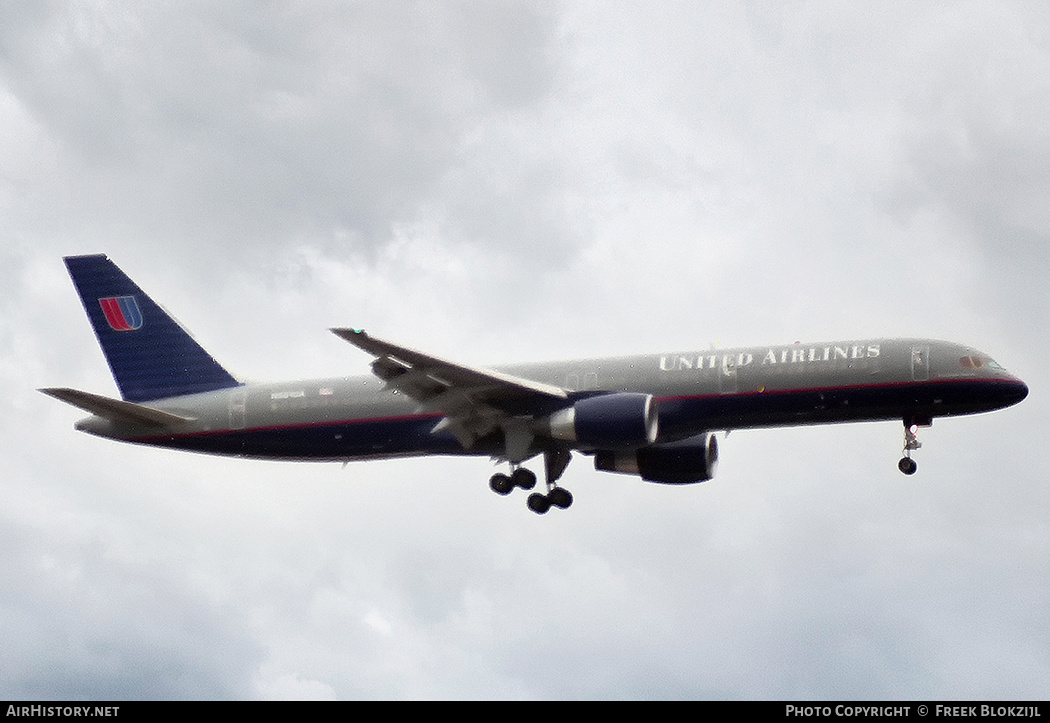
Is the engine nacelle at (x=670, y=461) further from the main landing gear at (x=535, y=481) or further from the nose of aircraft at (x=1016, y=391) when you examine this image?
the nose of aircraft at (x=1016, y=391)

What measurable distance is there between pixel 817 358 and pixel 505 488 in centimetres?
1167

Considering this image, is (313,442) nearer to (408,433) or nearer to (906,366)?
(408,433)

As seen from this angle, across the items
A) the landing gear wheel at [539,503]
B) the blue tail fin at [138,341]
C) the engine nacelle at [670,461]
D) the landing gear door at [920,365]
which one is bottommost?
the landing gear wheel at [539,503]

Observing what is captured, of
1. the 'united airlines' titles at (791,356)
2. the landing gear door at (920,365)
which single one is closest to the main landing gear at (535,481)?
the 'united airlines' titles at (791,356)

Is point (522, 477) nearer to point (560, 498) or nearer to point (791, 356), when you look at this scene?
point (560, 498)

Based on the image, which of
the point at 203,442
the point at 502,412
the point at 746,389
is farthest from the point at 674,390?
the point at 203,442

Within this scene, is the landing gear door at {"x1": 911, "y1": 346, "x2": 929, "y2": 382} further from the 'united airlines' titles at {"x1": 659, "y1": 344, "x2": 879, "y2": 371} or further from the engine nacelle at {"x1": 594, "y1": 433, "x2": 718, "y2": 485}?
the engine nacelle at {"x1": 594, "y1": 433, "x2": 718, "y2": 485}

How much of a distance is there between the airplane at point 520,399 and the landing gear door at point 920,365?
1.2 inches

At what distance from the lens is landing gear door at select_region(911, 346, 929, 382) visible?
164ft

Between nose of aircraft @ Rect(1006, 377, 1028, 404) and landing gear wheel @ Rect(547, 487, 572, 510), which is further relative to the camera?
landing gear wheel @ Rect(547, 487, 572, 510)

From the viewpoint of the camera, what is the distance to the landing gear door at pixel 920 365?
49875mm

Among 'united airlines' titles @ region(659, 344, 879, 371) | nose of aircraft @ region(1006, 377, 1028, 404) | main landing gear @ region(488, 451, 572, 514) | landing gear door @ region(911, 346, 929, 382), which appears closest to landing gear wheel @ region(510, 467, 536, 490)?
main landing gear @ region(488, 451, 572, 514)

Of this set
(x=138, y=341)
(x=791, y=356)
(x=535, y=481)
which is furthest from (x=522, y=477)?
(x=138, y=341)

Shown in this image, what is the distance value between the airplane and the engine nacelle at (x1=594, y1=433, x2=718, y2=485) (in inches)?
2.0
